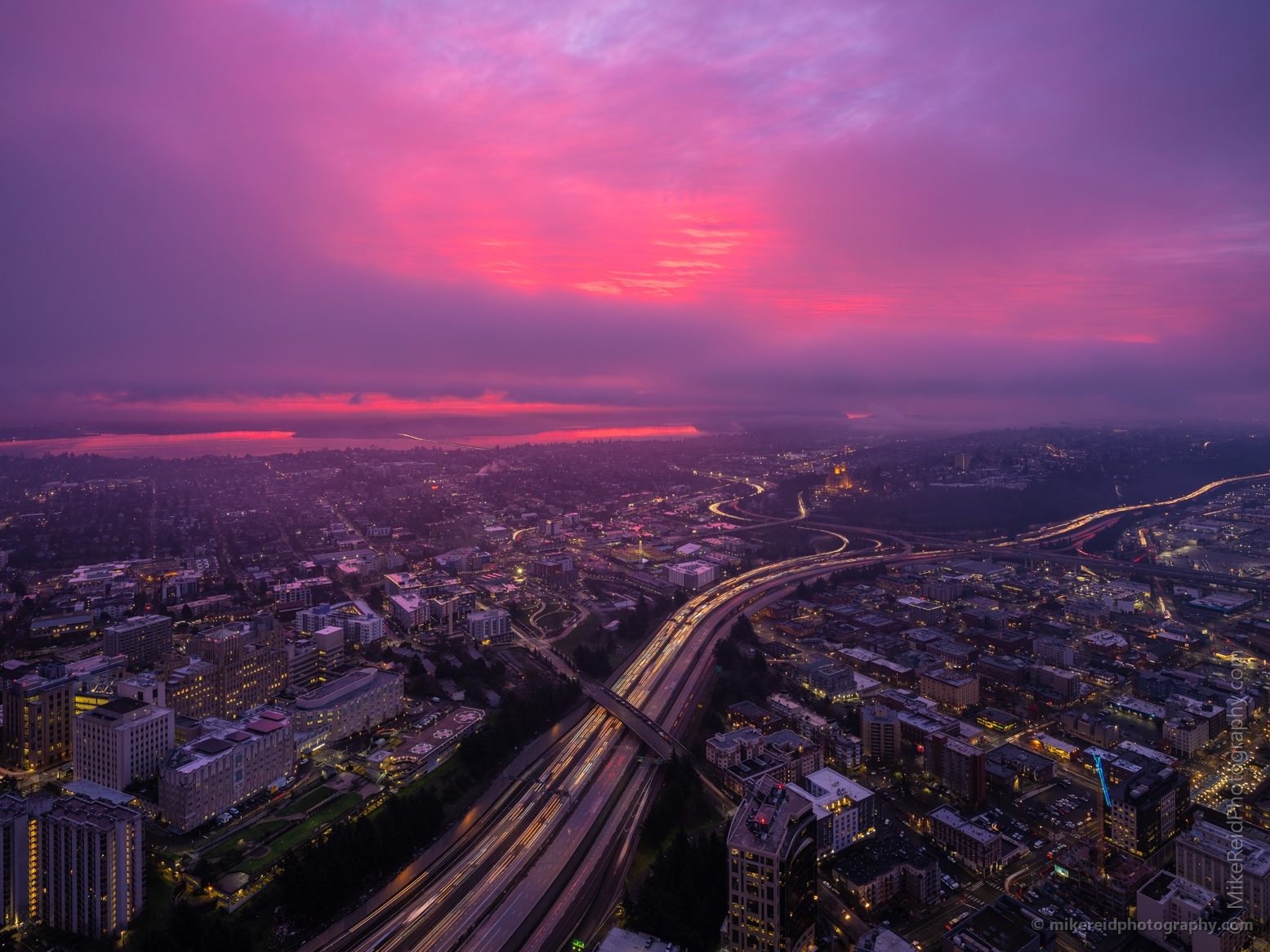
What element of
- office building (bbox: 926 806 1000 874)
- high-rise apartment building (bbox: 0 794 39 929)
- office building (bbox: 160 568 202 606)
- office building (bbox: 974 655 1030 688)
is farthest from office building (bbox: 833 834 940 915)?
office building (bbox: 160 568 202 606)

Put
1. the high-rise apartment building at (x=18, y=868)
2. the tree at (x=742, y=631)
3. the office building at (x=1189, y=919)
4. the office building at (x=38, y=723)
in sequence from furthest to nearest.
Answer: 1. the tree at (x=742, y=631)
2. the office building at (x=38, y=723)
3. the high-rise apartment building at (x=18, y=868)
4. the office building at (x=1189, y=919)

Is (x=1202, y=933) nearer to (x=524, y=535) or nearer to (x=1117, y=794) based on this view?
(x=1117, y=794)

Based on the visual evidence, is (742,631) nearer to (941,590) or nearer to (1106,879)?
(941,590)

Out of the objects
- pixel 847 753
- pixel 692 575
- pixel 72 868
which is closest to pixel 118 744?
pixel 72 868

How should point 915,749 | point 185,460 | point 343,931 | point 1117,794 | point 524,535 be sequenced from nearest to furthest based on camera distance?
point 343,931
point 1117,794
point 915,749
point 524,535
point 185,460

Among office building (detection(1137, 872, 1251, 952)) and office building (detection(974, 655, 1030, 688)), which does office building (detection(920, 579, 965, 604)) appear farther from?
office building (detection(1137, 872, 1251, 952))

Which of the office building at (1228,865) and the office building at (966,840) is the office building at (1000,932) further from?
the office building at (1228,865)

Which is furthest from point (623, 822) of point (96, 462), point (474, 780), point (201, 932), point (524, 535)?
point (96, 462)

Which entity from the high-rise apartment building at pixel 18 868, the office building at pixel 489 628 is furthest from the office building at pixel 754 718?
the high-rise apartment building at pixel 18 868
